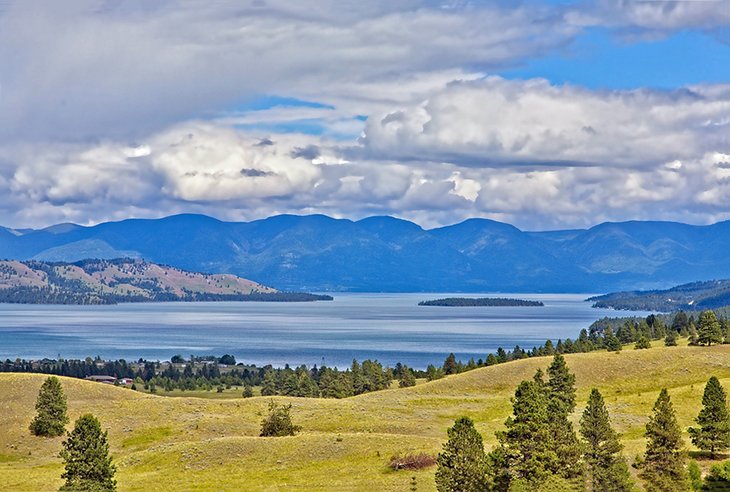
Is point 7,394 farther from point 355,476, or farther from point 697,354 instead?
point 697,354

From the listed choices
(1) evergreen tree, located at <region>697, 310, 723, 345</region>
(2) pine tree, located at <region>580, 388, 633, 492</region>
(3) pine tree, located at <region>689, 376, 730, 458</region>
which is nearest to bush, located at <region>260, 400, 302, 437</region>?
(2) pine tree, located at <region>580, 388, 633, 492</region>

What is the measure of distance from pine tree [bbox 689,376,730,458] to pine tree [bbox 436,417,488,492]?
1161 inches

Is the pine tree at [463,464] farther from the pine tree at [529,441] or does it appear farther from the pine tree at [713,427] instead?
the pine tree at [713,427]

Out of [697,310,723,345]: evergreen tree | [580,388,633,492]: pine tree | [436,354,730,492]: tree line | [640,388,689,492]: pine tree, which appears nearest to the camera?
[436,354,730,492]: tree line

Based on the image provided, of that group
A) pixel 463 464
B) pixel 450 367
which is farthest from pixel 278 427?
pixel 450 367

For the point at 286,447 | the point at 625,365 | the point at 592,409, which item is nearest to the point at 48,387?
the point at 286,447

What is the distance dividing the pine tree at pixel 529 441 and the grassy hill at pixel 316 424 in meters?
14.5

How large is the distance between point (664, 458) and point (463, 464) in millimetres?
18470

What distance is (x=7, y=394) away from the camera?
369 ft

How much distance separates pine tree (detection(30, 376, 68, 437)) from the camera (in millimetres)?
96500

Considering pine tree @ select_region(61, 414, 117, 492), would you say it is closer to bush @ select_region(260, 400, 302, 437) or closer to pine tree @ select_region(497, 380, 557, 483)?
pine tree @ select_region(497, 380, 557, 483)

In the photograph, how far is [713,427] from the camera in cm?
7631

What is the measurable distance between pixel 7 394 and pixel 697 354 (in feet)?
344

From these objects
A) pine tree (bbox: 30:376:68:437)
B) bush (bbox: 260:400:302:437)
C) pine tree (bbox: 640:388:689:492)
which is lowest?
pine tree (bbox: 640:388:689:492)
